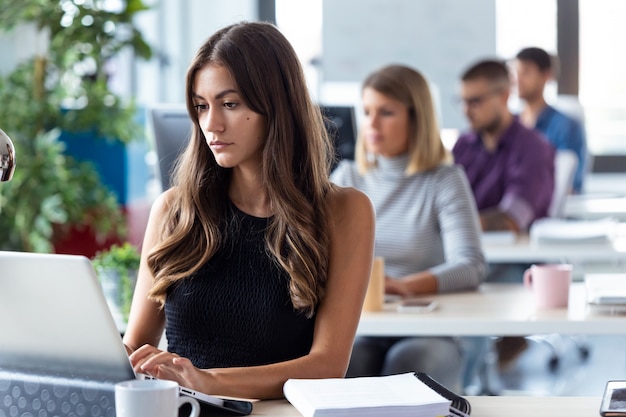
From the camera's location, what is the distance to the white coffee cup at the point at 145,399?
46.1 inches

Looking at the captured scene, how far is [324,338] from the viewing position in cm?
169

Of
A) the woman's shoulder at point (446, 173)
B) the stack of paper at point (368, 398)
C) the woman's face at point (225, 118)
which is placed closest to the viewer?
the stack of paper at point (368, 398)

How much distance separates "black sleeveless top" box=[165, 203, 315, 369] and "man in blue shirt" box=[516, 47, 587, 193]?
3.28 meters

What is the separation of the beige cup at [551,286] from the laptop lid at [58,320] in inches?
50.9

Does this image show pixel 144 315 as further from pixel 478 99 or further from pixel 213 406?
pixel 478 99

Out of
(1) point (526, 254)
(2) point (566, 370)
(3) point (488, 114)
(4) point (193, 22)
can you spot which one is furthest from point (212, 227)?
(4) point (193, 22)

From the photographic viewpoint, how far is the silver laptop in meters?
1.22

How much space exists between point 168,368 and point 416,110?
1.51 metres

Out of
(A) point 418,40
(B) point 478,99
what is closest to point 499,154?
(B) point 478,99

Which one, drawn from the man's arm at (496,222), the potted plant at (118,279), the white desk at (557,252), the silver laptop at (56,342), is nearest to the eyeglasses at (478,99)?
the man's arm at (496,222)

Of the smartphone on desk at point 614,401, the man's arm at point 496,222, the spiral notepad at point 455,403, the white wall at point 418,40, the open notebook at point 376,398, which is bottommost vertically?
the man's arm at point 496,222

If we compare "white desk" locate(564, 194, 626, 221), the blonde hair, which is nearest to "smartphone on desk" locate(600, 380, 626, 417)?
the blonde hair

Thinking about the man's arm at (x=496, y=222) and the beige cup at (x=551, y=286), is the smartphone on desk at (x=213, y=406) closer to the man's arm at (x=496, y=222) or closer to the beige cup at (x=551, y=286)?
the beige cup at (x=551, y=286)

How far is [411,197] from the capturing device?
2764 millimetres
